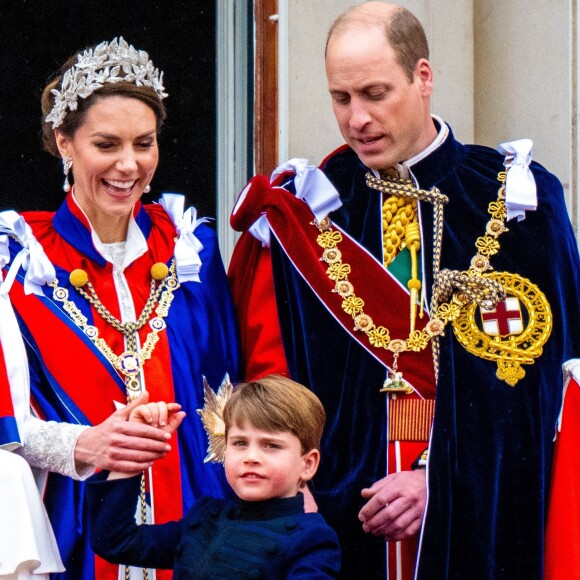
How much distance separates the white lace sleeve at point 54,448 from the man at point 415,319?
581mm

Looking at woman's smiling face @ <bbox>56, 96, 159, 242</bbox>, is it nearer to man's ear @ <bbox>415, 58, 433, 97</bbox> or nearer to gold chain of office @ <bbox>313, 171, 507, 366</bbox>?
gold chain of office @ <bbox>313, 171, 507, 366</bbox>

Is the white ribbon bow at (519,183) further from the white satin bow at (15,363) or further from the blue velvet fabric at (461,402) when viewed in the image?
the white satin bow at (15,363)

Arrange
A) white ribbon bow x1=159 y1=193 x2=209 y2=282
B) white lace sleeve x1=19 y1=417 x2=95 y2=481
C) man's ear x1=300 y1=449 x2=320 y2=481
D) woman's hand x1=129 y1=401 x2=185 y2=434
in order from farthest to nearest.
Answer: white ribbon bow x1=159 y1=193 x2=209 y2=282 → white lace sleeve x1=19 y1=417 x2=95 y2=481 → woman's hand x1=129 y1=401 x2=185 y2=434 → man's ear x1=300 y1=449 x2=320 y2=481

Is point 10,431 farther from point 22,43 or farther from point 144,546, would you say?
point 22,43

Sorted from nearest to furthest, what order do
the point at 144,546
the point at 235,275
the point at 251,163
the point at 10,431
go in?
1. the point at 144,546
2. the point at 10,431
3. the point at 235,275
4. the point at 251,163

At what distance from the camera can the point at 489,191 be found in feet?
13.7

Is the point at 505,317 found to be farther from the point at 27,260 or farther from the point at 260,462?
the point at 27,260

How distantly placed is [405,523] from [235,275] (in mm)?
869

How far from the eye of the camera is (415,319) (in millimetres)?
4086

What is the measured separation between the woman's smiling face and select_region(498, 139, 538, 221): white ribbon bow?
92cm

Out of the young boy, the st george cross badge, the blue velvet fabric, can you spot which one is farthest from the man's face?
the young boy

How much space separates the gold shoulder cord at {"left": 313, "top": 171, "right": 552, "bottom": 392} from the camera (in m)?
4.05

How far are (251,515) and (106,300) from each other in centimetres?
91

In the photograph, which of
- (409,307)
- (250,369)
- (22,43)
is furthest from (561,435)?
(22,43)
